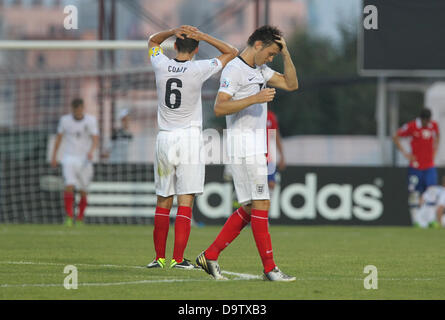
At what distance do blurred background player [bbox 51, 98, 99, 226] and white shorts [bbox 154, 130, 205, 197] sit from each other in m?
8.35

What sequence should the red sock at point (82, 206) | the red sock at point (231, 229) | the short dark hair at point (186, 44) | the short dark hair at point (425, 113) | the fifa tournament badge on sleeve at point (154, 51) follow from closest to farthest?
the red sock at point (231, 229) < the short dark hair at point (186, 44) < the fifa tournament badge on sleeve at point (154, 51) < the red sock at point (82, 206) < the short dark hair at point (425, 113)

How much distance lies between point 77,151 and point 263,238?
400 inches

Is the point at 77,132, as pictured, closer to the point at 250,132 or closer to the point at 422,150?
the point at 422,150

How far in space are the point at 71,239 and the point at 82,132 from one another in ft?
14.4

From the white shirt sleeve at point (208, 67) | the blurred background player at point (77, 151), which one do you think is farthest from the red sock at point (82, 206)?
the white shirt sleeve at point (208, 67)

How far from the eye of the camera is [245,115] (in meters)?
8.27

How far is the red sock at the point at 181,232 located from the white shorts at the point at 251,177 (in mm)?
930

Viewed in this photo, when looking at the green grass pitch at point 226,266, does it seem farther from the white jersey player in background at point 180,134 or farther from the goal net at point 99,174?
the goal net at point 99,174

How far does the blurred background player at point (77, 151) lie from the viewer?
17.5m

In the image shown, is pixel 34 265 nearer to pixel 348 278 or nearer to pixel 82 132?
pixel 348 278

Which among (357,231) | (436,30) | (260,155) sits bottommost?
(357,231)

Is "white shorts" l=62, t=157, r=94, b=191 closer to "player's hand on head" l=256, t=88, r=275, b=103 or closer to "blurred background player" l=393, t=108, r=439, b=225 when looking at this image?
"blurred background player" l=393, t=108, r=439, b=225
